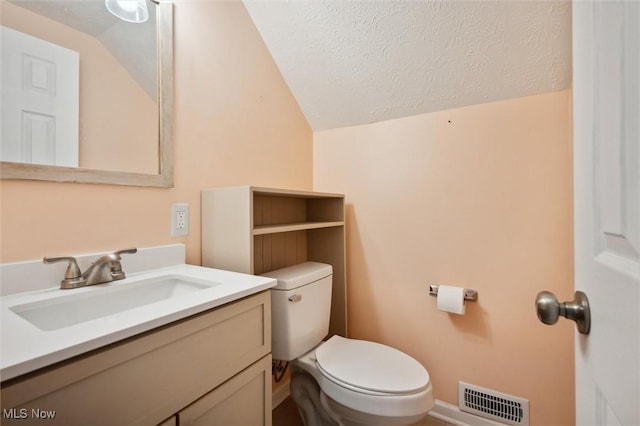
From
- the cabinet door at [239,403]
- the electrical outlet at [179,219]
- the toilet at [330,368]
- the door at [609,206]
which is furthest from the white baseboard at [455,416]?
the electrical outlet at [179,219]

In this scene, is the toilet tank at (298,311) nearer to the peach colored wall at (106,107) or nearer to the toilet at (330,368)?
the toilet at (330,368)

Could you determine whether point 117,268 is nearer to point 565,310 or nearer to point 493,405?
point 565,310

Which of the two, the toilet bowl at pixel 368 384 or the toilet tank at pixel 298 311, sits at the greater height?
the toilet tank at pixel 298 311

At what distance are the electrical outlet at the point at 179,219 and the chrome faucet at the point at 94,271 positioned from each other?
0.21 meters

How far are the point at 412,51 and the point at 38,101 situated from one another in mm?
1443

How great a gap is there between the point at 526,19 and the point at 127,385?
173cm

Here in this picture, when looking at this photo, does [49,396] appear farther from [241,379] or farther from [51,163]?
[51,163]

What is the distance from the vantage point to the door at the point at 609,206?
289mm

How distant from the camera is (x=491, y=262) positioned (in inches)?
54.3

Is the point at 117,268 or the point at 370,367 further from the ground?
the point at 117,268

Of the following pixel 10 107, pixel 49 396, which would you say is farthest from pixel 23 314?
pixel 10 107

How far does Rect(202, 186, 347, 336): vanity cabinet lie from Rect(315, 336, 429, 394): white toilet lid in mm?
376
